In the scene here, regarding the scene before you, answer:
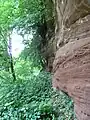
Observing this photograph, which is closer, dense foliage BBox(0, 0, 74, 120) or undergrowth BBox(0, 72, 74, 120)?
undergrowth BBox(0, 72, 74, 120)

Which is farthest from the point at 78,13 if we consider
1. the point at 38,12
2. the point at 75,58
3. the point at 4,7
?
the point at 4,7

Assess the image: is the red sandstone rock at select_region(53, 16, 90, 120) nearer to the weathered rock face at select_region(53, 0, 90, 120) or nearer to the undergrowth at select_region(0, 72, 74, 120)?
the weathered rock face at select_region(53, 0, 90, 120)

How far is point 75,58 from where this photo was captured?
2420 mm

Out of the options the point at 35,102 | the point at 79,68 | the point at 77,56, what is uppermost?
the point at 77,56

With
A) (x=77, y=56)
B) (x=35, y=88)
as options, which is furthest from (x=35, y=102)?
(x=77, y=56)

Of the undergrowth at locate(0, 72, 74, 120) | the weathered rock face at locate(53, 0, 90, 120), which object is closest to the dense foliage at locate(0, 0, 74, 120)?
the undergrowth at locate(0, 72, 74, 120)

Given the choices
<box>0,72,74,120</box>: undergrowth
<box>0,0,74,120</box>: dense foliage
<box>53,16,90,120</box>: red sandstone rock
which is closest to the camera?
<box>53,16,90,120</box>: red sandstone rock

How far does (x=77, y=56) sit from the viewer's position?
2.37 meters

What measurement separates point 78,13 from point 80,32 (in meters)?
0.45

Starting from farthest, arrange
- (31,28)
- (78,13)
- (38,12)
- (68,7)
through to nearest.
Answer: (31,28), (38,12), (68,7), (78,13)

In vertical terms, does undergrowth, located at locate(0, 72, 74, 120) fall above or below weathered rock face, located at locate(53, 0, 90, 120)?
below

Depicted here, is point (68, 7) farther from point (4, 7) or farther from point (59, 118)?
point (4, 7)

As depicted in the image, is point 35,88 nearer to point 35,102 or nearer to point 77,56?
point 35,102

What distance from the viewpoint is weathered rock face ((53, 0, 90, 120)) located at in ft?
7.31
